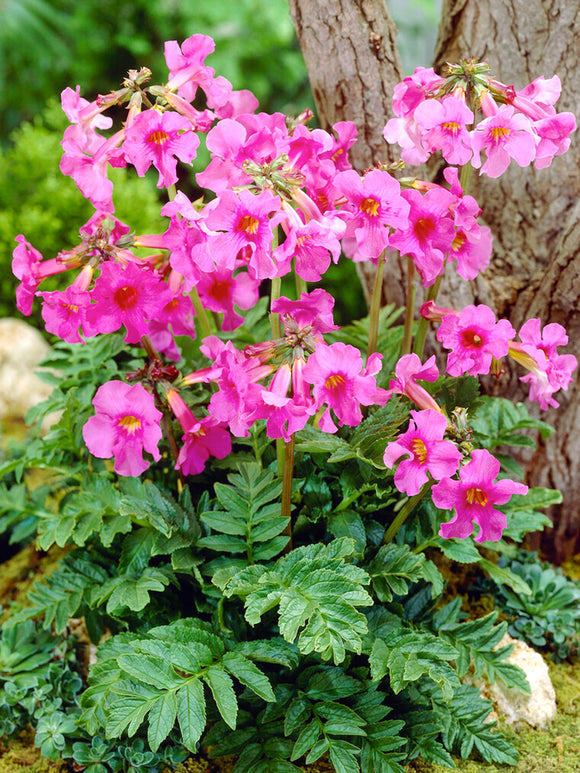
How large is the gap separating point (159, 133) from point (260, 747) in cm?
107

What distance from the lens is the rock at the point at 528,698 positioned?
1.53m

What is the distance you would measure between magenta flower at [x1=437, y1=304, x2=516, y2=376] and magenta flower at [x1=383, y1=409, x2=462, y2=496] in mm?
135

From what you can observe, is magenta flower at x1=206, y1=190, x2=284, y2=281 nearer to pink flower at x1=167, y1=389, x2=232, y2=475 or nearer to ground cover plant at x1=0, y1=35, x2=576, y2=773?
ground cover plant at x1=0, y1=35, x2=576, y2=773

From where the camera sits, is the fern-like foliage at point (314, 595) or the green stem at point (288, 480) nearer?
the fern-like foliage at point (314, 595)

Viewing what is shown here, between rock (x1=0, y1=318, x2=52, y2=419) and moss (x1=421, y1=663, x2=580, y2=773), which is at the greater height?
rock (x1=0, y1=318, x2=52, y2=419)

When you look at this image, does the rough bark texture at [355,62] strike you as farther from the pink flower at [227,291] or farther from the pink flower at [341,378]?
the pink flower at [341,378]

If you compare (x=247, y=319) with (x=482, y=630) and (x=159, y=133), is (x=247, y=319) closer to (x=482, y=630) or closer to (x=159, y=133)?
(x=159, y=133)

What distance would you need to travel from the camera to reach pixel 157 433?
4.27 feet

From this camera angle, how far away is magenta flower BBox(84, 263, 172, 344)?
4.08 ft

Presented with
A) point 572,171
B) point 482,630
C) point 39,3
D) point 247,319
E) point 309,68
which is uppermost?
point 39,3

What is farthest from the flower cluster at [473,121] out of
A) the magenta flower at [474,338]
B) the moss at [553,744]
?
the moss at [553,744]

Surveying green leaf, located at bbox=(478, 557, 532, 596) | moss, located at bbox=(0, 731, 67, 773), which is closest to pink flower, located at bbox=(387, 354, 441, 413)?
green leaf, located at bbox=(478, 557, 532, 596)

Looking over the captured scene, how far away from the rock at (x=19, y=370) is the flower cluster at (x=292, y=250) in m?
1.49

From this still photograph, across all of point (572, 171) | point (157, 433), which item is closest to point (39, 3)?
point (572, 171)
